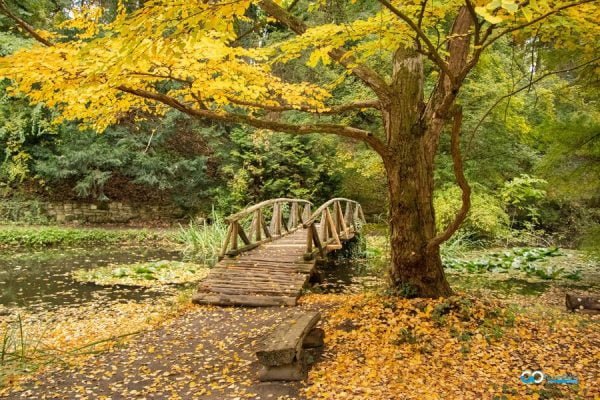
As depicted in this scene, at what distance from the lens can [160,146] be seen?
19.0 metres

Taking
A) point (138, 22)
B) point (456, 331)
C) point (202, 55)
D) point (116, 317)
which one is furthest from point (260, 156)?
point (138, 22)

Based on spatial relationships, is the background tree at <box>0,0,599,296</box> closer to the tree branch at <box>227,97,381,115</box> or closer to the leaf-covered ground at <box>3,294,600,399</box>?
the tree branch at <box>227,97,381,115</box>

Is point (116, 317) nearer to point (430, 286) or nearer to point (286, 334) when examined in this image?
point (286, 334)

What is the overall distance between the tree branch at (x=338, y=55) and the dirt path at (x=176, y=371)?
3408 mm

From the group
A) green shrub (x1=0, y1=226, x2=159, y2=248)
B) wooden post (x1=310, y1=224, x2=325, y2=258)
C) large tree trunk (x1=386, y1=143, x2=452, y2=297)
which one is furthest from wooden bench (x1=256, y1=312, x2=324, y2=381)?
green shrub (x1=0, y1=226, x2=159, y2=248)

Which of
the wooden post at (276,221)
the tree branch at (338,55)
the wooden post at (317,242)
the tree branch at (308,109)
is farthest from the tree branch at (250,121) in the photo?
the wooden post at (276,221)

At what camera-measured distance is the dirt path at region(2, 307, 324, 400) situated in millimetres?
4023

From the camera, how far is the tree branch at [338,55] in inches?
200

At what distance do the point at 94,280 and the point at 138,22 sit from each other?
814cm

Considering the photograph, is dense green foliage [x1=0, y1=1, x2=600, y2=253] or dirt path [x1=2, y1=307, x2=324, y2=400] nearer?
dirt path [x1=2, y1=307, x2=324, y2=400]

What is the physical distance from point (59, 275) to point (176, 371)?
6958 mm
